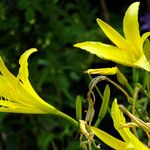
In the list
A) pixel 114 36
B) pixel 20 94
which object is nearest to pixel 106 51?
pixel 114 36

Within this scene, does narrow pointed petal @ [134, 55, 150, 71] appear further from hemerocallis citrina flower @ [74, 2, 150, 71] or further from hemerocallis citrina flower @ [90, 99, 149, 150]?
hemerocallis citrina flower @ [90, 99, 149, 150]

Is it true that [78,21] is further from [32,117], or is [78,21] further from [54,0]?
[32,117]

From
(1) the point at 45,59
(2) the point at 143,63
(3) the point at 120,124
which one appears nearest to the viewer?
(3) the point at 120,124

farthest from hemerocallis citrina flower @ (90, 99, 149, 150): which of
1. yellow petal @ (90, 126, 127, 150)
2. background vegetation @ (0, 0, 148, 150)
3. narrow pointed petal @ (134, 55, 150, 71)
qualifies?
background vegetation @ (0, 0, 148, 150)

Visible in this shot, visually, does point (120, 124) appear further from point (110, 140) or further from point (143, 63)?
point (143, 63)

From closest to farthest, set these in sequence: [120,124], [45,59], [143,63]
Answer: [120,124]
[143,63]
[45,59]

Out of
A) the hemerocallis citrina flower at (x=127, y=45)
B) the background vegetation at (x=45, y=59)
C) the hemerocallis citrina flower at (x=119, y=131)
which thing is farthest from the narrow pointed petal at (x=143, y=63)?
the background vegetation at (x=45, y=59)

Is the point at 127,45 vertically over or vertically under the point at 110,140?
over
